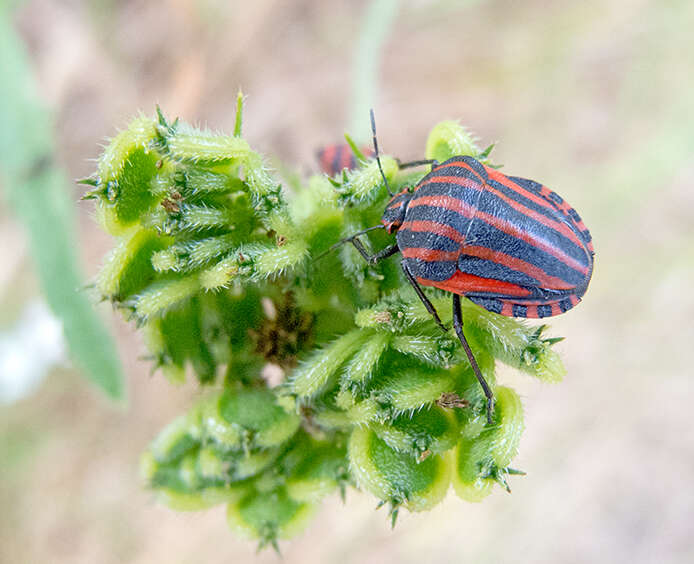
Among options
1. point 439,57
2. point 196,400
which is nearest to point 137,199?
point 196,400

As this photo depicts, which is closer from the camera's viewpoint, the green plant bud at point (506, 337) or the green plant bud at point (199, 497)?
the green plant bud at point (506, 337)

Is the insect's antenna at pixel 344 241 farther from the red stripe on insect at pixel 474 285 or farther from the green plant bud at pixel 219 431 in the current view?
the green plant bud at pixel 219 431

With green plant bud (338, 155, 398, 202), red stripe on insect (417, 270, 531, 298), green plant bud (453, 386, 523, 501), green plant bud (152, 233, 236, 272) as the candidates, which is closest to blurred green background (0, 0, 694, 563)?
red stripe on insect (417, 270, 531, 298)

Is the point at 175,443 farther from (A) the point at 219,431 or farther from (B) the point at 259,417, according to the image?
(B) the point at 259,417

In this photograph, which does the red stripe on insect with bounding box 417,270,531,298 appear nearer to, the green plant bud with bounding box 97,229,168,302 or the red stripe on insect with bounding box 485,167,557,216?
the red stripe on insect with bounding box 485,167,557,216

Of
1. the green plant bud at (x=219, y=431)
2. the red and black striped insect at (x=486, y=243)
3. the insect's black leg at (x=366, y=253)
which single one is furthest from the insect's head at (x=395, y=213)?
the green plant bud at (x=219, y=431)

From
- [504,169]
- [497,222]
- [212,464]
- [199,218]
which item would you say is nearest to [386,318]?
[497,222]

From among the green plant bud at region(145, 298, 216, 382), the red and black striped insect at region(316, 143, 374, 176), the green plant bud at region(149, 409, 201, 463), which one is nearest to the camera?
the green plant bud at region(145, 298, 216, 382)

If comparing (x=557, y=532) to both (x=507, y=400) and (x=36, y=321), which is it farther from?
(x=36, y=321)
